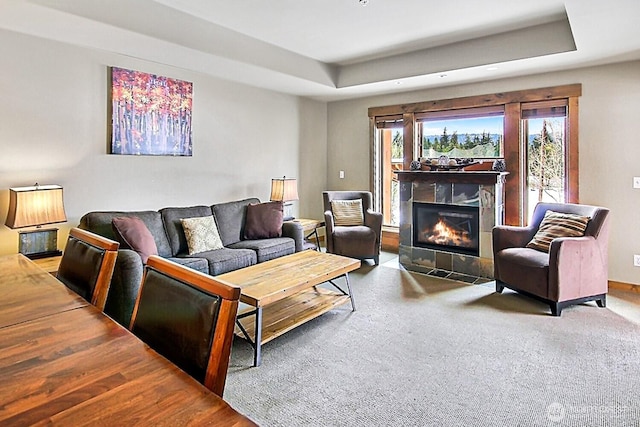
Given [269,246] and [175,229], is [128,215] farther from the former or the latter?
[269,246]

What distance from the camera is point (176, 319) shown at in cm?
124

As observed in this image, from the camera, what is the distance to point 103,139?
Result: 13.2 feet

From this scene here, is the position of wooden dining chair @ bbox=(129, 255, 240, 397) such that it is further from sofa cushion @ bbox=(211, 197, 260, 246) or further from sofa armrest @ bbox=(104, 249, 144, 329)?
sofa cushion @ bbox=(211, 197, 260, 246)

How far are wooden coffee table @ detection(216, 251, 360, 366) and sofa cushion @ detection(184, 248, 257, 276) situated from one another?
50 cm

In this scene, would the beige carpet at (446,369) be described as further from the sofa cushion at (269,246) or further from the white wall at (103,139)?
the white wall at (103,139)

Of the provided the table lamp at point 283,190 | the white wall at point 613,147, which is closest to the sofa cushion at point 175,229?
the table lamp at point 283,190

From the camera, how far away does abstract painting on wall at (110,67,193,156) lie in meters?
4.08

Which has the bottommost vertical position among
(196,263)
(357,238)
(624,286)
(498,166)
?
(624,286)

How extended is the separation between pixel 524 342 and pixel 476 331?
35 centimetres

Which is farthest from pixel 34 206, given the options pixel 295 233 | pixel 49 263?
pixel 295 233

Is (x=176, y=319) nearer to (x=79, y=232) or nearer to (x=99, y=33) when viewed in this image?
(x=79, y=232)

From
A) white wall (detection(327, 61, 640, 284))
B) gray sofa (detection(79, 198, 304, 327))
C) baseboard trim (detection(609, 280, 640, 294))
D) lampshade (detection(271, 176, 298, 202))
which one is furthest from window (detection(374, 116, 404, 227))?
baseboard trim (detection(609, 280, 640, 294))

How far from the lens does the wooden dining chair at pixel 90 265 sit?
5.45ft

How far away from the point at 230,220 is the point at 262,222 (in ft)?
1.24
